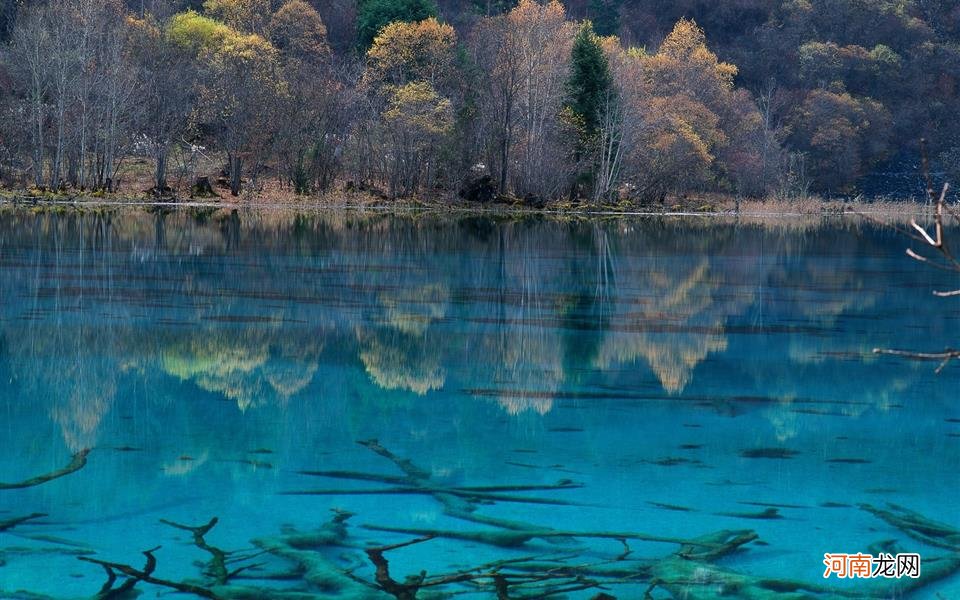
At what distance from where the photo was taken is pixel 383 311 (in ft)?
52.3

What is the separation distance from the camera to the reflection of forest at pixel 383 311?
11328 millimetres

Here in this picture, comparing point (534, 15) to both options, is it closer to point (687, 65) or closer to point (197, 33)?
point (687, 65)

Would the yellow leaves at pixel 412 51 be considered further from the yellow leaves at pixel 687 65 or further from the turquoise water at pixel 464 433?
the turquoise water at pixel 464 433

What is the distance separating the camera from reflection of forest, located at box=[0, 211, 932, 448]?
1133 centimetres

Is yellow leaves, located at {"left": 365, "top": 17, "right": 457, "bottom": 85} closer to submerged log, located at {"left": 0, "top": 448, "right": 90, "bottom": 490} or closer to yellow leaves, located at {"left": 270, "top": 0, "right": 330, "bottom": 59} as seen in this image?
yellow leaves, located at {"left": 270, "top": 0, "right": 330, "bottom": 59}

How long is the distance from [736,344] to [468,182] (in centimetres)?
4235

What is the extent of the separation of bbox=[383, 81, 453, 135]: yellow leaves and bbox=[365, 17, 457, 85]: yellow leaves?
3.59 metres

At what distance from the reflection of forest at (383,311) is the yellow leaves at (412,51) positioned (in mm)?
30271

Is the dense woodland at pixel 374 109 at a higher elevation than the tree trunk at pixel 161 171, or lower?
higher

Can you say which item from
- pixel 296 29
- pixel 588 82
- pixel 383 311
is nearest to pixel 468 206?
pixel 588 82

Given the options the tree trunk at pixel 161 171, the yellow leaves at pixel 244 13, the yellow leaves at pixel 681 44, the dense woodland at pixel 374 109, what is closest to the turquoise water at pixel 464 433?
the tree trunk at pixel 161 171

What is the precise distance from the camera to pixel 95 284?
17953 mm

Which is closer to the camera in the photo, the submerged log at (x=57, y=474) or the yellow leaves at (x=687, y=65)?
the submerged log at (x=57, y=474)

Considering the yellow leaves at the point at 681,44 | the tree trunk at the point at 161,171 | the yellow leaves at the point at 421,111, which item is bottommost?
the tree trunk at the point at 161,171
